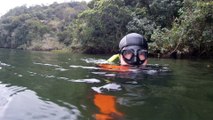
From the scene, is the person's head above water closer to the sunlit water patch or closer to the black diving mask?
the black diving mask

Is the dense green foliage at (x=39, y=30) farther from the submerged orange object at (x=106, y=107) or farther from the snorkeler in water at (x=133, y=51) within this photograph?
the submerged orange object at (x=106, y=107)

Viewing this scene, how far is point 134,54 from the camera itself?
19.3ft

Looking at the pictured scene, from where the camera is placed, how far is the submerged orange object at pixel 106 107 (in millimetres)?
3097

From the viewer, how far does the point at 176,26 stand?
17734mm

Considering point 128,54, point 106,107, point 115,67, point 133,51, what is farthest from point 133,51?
point 106,107

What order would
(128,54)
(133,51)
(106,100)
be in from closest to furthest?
(106,100), (133,51), (128,54)

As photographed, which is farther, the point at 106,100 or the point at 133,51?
the point at 133,51

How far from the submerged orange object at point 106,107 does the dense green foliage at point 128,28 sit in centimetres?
1018

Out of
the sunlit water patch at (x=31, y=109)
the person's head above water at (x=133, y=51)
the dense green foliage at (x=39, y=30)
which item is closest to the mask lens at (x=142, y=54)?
the person's head above water at (x=133, y=51)

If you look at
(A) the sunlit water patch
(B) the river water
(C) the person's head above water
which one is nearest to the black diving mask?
(C) the person's head above water

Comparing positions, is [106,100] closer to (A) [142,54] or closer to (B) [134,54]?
(B) [134,54]

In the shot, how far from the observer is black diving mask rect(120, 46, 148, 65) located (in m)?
5.86

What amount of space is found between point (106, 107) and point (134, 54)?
2.54 metres

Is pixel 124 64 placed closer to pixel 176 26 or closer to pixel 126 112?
pixel 126 112
